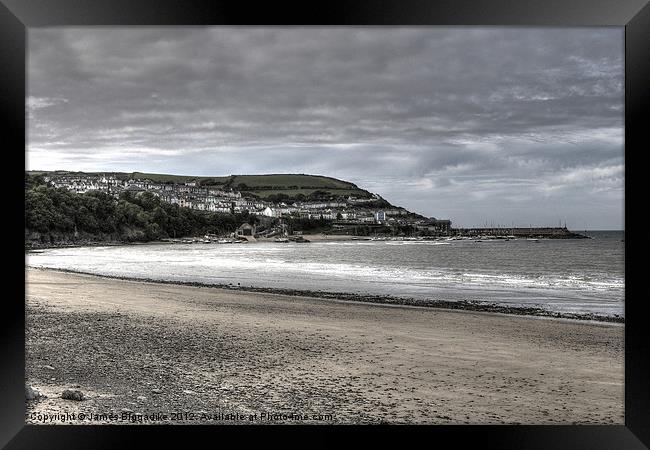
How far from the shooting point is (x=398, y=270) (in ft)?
54.0

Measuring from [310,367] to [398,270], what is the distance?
42.8 feet

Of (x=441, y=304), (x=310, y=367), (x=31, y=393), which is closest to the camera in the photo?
(x=31, y=393)

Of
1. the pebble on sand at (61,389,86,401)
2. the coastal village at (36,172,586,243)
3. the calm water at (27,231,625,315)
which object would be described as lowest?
the calm water at (27,231,625,315)

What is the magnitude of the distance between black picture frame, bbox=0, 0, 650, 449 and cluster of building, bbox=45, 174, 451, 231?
46.6 ft

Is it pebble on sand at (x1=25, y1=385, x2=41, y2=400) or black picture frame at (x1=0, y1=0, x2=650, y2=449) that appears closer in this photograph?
black picture frame at (x1=0, y1=0, x2=650, y2=449)

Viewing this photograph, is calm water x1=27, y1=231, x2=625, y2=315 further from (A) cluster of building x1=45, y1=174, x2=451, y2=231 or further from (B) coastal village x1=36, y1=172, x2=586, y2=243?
(A) cluster of building x1=45, y1=174, x2=451, y2=231

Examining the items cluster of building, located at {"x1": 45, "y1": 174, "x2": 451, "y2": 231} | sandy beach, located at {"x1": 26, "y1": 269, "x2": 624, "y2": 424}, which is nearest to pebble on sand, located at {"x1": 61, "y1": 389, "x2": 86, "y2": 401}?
sandy beach, located at {"x1": 26, "y1": 269, "x2": 624, "y2": 424}

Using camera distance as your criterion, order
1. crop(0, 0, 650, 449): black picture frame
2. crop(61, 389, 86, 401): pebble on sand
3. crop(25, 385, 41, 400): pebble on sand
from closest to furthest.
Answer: crop(0, 0, 650, 449): black picture frame
crop(25, 385, 41, 400): pebble on sand
crop(61, 389, 86, 401): pebble on sand

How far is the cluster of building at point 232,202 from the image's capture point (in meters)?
17.0

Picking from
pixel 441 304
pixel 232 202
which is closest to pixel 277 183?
pixel 232 202

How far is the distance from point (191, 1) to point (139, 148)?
839 inches

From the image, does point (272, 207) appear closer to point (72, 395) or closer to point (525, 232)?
point (72, 395)

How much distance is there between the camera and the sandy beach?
2.70 meters

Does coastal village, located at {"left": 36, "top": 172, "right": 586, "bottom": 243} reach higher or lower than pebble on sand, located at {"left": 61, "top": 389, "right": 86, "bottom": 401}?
higher
